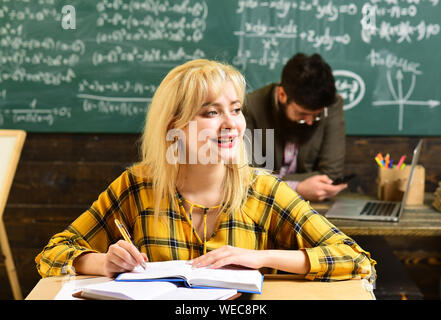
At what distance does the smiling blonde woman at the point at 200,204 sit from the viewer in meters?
1.33

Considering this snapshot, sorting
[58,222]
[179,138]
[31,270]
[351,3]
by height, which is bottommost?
[31,270]

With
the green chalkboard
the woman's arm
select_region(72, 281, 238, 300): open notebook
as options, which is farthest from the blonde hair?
the green chalkboard

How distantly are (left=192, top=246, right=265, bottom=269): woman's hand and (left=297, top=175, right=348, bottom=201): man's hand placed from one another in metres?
1.06

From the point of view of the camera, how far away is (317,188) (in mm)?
2285

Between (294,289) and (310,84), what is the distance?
1.31 m

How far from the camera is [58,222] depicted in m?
3.15

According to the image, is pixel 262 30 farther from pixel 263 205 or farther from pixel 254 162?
pixel 263 205

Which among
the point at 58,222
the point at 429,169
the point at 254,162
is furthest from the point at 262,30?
the point at 58,222

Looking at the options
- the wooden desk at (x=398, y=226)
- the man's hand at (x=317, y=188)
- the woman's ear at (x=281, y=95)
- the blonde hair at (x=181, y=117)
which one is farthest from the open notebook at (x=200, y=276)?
the woman's ear at (x=281, y=95)

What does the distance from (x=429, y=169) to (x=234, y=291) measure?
2220mm

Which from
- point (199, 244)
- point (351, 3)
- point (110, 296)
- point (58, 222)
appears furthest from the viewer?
point (58, 222)

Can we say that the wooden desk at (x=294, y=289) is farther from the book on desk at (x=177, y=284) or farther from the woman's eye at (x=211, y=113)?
the woman's eye at (x=211, y=113)

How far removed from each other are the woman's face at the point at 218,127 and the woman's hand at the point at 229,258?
256mm

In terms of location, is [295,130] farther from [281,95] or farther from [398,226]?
[398,226]
